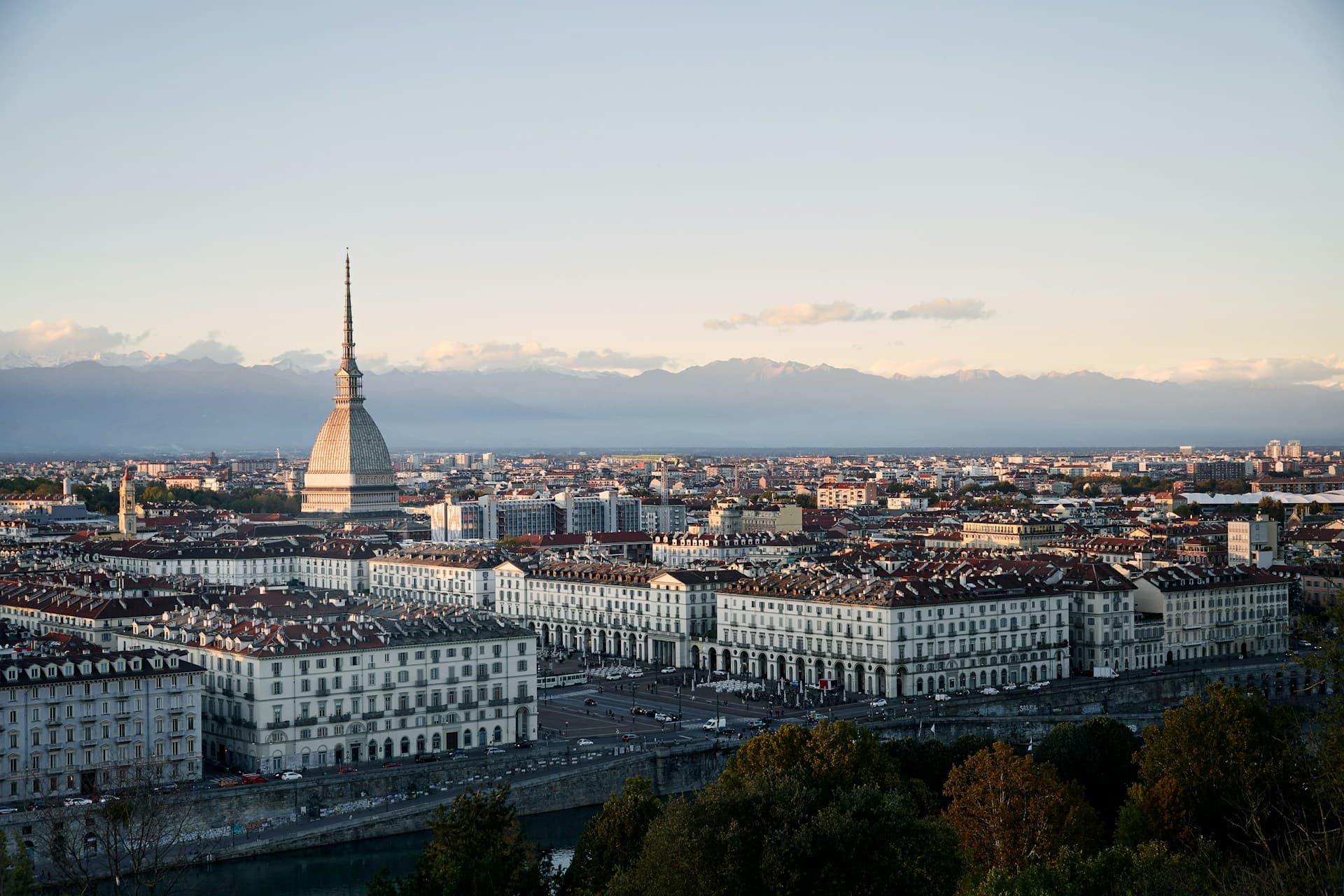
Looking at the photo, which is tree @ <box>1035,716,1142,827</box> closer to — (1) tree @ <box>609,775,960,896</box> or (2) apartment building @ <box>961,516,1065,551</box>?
(1) tree @ <box>609,775,960,896</box>

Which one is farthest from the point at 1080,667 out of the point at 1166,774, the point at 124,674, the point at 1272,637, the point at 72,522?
the point at 72,522

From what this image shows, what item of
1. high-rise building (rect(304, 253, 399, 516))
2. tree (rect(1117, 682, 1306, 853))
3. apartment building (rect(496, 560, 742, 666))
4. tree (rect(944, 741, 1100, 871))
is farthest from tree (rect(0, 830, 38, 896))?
high-rise building (rect(304, 253, 399, 516))

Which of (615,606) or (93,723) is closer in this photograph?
(93,723)

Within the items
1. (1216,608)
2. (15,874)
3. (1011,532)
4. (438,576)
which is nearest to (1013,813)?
(15,874)

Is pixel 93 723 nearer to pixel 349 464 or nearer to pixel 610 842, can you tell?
pixel 610 842

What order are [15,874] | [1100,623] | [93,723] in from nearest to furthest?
[15,874] → [93,723] → [1100,623]

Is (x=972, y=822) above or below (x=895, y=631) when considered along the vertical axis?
below
